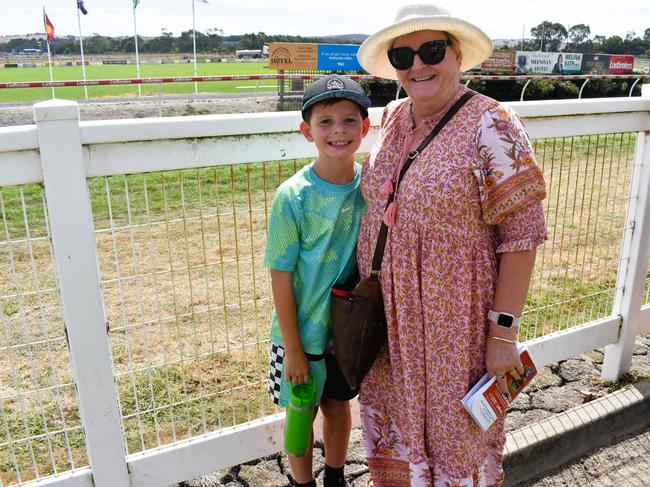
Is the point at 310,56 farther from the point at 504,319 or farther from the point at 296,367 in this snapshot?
the point at 504,319

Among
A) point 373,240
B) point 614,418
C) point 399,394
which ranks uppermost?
point 373,240

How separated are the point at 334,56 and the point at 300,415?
2470cm

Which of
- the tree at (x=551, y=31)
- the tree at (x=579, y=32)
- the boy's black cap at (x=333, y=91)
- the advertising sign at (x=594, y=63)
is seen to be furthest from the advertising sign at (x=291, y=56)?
the tree at (x=579, y=32)

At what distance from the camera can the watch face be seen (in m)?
2.02

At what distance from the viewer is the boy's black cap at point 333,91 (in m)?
2.05

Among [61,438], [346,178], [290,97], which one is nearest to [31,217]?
[61,438]

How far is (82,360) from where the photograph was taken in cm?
221

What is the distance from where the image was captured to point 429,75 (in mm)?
2002

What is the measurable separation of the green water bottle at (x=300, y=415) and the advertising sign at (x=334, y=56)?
24.1 metres

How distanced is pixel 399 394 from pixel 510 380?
16.0 inches

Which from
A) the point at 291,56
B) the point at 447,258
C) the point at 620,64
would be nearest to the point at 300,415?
the point at 447,258

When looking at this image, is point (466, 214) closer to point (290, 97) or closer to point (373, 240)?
point (373, 240)

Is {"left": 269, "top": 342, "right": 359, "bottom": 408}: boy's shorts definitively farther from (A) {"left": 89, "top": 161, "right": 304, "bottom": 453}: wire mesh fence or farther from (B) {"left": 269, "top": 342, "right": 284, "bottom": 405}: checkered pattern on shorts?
(A) {"left": 89, "top": 161, "right": 304, "bottom": 453}: wire mesh fence

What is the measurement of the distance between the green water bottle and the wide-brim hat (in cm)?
123
